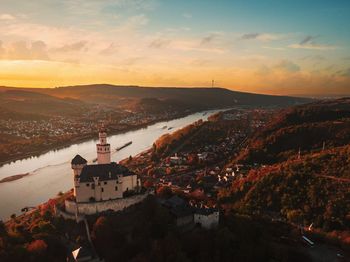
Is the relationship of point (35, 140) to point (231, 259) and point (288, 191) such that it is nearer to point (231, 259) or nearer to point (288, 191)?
point (288, 191)

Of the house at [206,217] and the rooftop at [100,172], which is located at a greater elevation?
the rooftop at [100,172]

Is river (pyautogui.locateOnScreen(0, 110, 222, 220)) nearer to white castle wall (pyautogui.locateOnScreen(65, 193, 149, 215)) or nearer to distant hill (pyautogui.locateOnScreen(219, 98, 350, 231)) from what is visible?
white castle wall (pyautogui.locateOnScreen(65, 193, 149, 215))

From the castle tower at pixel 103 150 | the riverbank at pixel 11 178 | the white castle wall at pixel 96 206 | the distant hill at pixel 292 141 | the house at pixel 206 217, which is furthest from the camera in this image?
the distant hill at pixel 292 141

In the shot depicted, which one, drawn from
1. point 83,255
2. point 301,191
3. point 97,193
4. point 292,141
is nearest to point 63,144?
point 292,141

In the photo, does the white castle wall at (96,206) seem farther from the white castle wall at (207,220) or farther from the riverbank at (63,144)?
the riverbank at (63,144)

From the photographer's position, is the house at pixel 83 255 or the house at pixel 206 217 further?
the house at pixel 206 217

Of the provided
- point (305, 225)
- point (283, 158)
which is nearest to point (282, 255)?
point (305, 225)

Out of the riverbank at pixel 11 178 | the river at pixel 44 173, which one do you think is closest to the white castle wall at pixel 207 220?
the river at pixel 44 173

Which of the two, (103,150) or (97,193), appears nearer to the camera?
(97,193)

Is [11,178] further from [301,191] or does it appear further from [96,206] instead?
[301,191]
